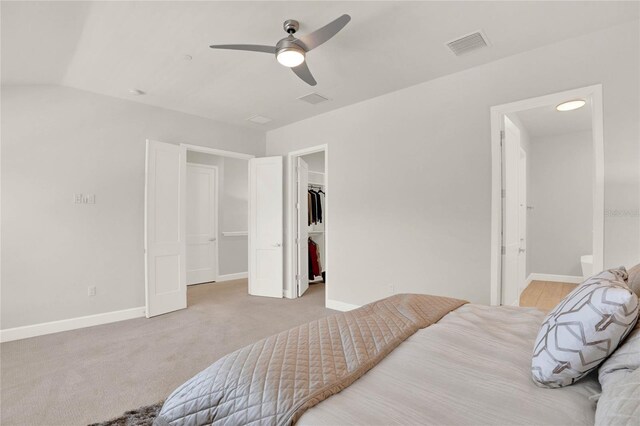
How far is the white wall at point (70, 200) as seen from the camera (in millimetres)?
3219

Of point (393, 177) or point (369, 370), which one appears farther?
point (393, 177)

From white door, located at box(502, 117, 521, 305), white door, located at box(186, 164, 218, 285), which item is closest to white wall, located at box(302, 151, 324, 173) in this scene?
white door, located at box(186, 164, 218, 285)

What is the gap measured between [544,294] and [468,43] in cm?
414

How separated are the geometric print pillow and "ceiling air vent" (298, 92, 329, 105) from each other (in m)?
3.32

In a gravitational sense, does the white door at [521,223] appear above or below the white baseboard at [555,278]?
above

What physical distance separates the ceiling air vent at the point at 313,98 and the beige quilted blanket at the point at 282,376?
300 centimetres

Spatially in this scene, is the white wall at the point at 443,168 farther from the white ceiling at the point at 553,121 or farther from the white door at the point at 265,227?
the white ceiling at the point at 553,121

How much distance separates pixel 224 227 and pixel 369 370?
5688mm

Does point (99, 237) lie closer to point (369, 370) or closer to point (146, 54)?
point (146, 54)

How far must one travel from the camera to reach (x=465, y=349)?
1.23 metres

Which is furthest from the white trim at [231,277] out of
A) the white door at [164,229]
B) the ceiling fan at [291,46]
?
the ceiling fan at [291,46]

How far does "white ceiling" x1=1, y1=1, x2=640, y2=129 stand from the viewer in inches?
85.5

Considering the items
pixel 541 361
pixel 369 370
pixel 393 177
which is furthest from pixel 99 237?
pixel 541 361

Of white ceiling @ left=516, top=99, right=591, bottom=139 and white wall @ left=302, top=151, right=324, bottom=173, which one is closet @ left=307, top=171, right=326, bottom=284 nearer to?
white wall @ left=302, top=151, right=324, bottom=173
